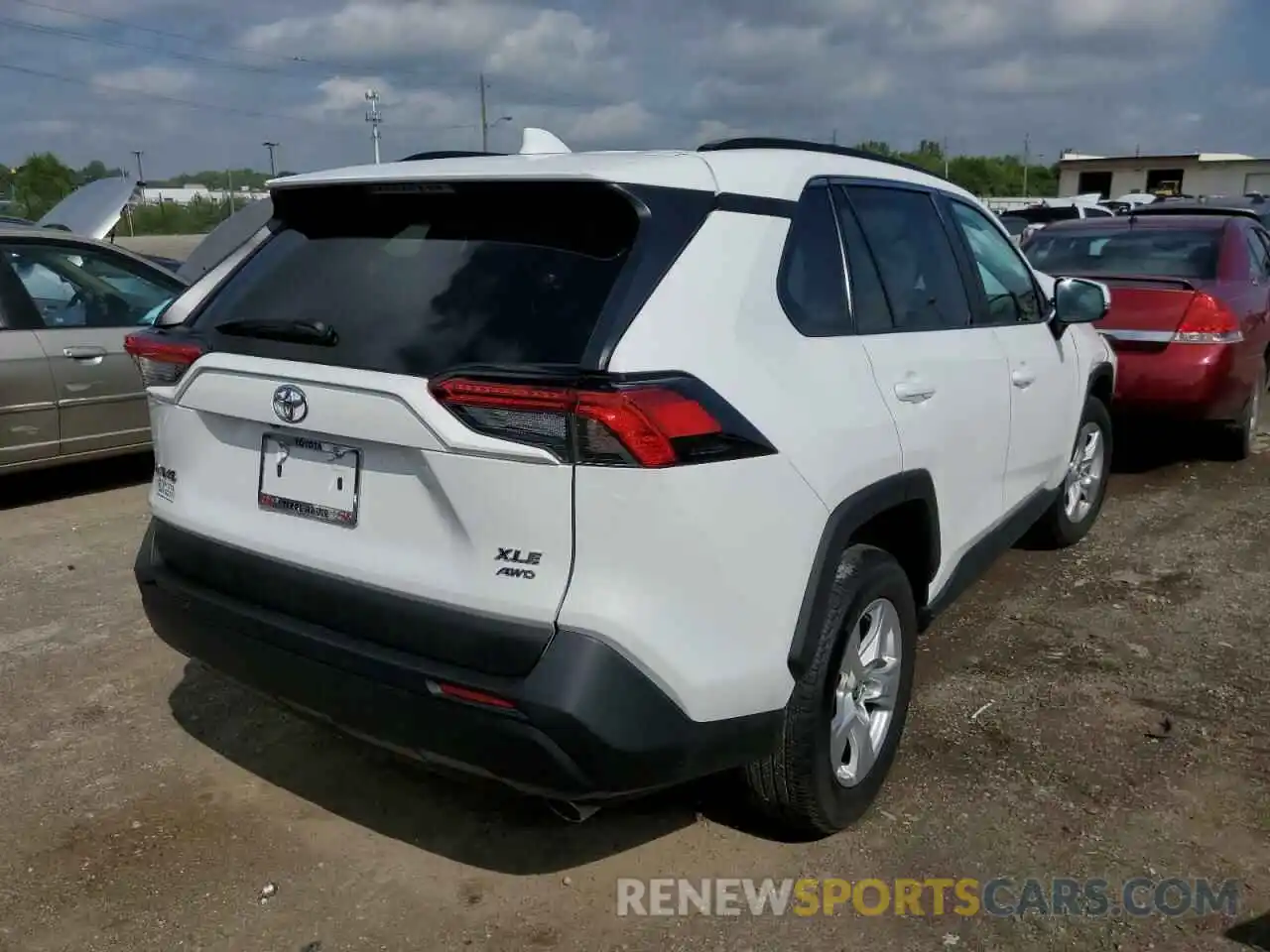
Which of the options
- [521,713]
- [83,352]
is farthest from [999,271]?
[83,352]

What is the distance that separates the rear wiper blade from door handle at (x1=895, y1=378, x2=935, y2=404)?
1.54 m

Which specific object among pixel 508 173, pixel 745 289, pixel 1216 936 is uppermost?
pixel 508 173

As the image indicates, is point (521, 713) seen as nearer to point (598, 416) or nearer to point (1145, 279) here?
point (598, 416)

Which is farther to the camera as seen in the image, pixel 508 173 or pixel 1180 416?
pixel 1180 416

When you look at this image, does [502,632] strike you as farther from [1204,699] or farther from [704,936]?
[1204,699]

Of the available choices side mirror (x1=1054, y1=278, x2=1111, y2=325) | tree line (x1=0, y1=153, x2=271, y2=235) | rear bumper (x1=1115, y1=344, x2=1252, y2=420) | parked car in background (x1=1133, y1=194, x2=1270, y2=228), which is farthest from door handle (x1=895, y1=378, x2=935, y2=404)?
tree line (x1=0, y1=153, x2=271, y2=235)

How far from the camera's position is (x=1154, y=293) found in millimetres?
6566

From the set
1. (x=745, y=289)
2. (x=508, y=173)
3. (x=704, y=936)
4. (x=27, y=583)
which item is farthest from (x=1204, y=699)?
(x=27, y=583)

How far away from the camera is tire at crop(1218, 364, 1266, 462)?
713 cm

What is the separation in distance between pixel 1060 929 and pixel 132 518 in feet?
17.2

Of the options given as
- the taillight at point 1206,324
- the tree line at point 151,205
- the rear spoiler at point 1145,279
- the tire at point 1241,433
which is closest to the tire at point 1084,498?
the taillight at point 1206,324

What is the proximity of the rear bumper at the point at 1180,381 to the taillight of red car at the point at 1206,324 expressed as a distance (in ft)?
0.12

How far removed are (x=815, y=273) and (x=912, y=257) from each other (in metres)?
0.76

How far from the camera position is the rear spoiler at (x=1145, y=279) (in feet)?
21.5
